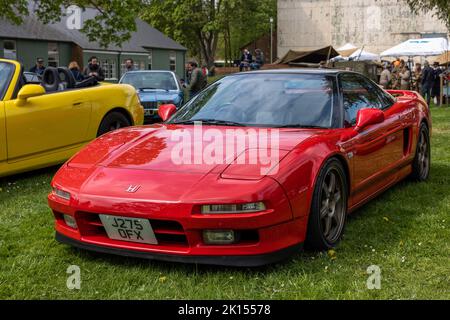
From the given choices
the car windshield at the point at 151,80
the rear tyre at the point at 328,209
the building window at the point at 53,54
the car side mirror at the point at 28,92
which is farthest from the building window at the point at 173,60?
the rear tyre at the point at 328,209

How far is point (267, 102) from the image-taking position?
4.77m

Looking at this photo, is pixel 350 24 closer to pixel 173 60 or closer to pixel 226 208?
pixel 173 60

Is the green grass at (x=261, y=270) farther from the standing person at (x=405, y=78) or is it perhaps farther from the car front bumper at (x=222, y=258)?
the standing person at (x=405, y=78)

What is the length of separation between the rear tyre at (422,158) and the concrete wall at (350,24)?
48275 millimetres

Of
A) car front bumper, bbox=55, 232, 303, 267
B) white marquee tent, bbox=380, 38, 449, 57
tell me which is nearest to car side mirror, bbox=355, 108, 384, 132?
car front bumper, bbox=55, 232, 303, 267

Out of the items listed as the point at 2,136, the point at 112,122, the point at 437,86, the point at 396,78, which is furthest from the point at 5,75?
the point at 396,78

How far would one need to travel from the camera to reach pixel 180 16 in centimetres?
5481

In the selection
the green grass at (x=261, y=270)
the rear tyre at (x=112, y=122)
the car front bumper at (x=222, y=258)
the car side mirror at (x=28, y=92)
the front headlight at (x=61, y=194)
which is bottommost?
the green grass at (x=261, y=270)

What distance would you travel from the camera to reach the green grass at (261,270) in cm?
337

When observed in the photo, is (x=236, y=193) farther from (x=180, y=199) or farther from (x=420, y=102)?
(x=420, y=102)

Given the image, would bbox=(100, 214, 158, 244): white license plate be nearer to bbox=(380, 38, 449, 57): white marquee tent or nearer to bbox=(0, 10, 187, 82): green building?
bbox=(380, 38, 449, 57): white marquee tent

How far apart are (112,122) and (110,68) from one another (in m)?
36.9
